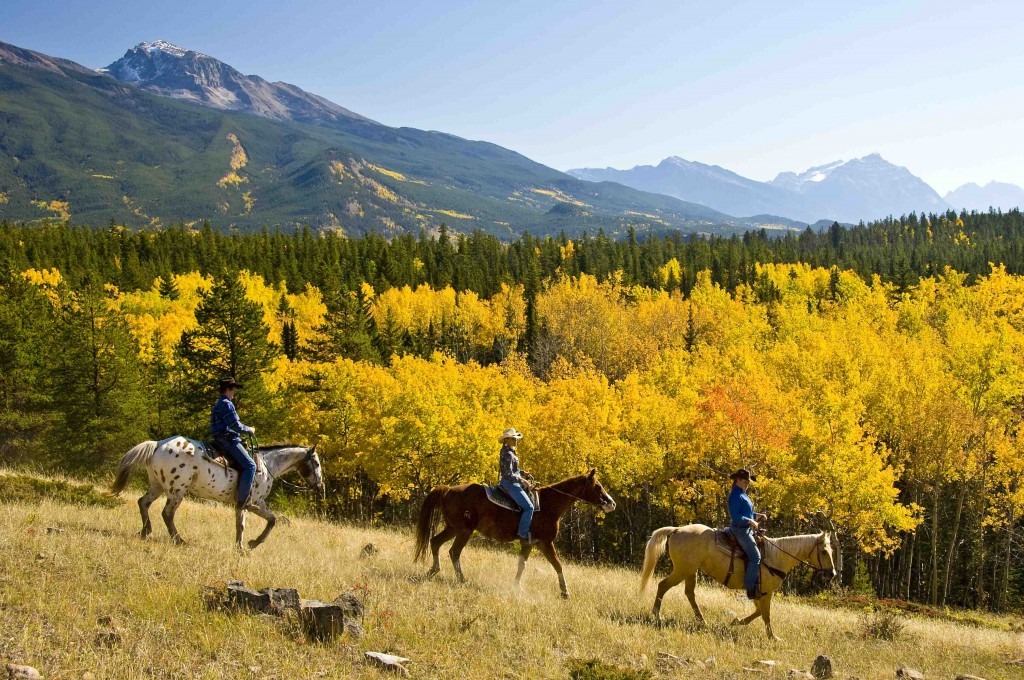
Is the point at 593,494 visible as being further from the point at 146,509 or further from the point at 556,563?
the point at 146,509

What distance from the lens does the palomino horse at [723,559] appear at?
13922 mm

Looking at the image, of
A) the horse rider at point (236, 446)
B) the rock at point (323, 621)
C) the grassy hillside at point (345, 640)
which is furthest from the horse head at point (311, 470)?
the rock at point (323, 621)

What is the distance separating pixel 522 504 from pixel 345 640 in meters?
5.82

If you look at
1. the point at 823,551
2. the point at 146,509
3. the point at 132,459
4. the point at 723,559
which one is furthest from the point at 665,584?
the point at 132,459

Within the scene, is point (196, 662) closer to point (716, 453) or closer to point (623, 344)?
point (716, 453)

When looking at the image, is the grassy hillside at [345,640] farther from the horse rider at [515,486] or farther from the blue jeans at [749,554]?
the horse rider at [515,486]

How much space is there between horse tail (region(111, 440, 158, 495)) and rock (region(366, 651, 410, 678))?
23.0ft

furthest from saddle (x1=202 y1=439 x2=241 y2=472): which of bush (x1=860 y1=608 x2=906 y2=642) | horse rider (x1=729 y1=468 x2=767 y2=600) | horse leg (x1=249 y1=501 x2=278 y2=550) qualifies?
bush (x1=860 y1=608 x2=906 y2=642)

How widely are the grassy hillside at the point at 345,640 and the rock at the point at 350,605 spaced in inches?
12.5

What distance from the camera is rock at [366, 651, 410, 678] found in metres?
8.84

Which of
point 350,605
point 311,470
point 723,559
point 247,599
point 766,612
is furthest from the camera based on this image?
point 311,470

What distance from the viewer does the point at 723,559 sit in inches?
553

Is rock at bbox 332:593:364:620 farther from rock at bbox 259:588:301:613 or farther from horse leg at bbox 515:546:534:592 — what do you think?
horse leg at bbox 515:546:534:592

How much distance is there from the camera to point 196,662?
27.3 ft
